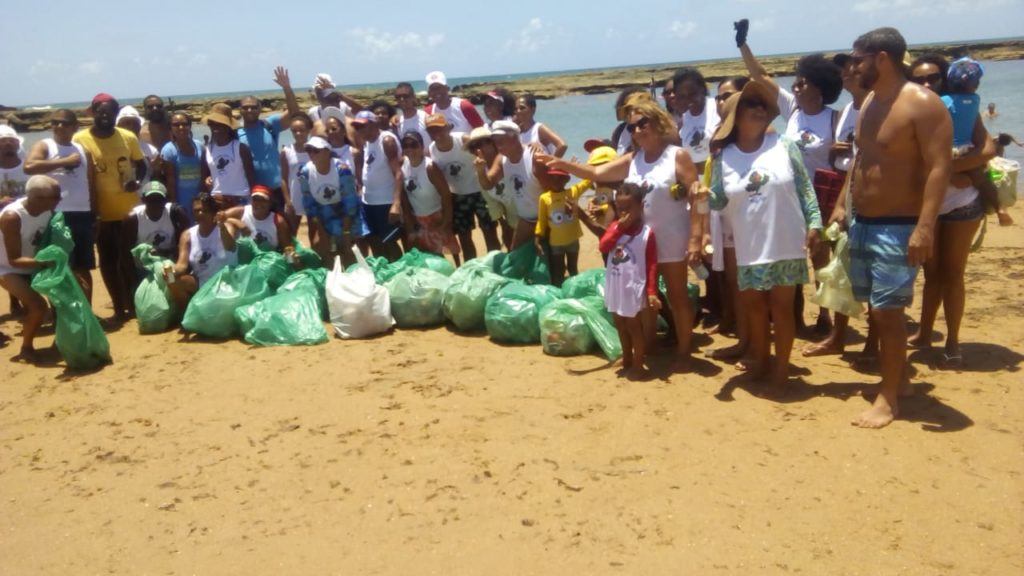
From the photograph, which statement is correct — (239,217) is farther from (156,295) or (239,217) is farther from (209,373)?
(209,373)

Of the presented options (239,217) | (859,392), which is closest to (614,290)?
(859,392)

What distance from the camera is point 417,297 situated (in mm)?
6035

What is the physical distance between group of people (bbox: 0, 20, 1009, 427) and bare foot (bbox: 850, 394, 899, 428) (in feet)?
0.04

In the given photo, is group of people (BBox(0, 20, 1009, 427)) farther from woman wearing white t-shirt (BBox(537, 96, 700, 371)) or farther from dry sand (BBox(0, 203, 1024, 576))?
dry sand (BBox(0, 203, 1024, 576))

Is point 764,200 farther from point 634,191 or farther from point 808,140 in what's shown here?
point 808,140

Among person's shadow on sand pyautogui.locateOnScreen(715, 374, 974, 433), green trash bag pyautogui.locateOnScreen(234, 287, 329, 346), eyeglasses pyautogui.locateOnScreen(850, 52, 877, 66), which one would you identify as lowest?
person's shadow on sand pyautogui.locateOnScreen(715, 374, 974, 433)

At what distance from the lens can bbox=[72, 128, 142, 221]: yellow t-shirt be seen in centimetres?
665

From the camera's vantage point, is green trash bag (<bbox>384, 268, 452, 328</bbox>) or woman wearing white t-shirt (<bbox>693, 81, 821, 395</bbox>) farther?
green trash bag (<bbox>384, 268, 452, 328</bbox>)

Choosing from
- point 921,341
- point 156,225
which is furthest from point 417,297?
point 921,341

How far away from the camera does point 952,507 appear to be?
10.6ft

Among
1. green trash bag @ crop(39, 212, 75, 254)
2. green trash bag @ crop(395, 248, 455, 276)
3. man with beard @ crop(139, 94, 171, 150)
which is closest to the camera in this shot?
green trash bag @ crop(39, 212, 75, 254)

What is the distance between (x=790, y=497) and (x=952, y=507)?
0.61 meters

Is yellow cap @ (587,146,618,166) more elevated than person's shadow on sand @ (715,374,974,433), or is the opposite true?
yellow cap @ (587,146,618,166)

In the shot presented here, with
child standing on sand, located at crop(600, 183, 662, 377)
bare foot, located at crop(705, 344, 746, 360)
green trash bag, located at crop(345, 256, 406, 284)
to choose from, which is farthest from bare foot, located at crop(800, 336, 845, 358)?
green trash bag, located at crop(345, 256, 406, 284)
